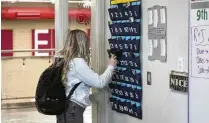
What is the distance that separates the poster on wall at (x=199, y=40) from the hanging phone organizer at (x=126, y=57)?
79 cm

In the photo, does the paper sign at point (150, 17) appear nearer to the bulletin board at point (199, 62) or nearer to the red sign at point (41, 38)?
the bulletin board at point (199, 62)

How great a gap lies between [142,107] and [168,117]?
16.3 inches

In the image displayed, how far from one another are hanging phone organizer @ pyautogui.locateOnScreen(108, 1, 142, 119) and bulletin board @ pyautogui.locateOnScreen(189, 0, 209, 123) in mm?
784

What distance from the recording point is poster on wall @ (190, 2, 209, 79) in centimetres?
284

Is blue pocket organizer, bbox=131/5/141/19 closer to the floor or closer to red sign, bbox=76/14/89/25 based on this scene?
red sign, bbox=76/14/89/25

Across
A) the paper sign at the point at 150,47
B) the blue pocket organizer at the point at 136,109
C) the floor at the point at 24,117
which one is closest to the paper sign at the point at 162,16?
the paper sign at the point at 150,47

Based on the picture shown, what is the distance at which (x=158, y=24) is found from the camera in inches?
134

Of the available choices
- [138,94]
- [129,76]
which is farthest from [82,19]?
[138,94]

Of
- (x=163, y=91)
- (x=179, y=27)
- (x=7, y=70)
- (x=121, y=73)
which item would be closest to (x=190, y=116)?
(x=163, y=91)

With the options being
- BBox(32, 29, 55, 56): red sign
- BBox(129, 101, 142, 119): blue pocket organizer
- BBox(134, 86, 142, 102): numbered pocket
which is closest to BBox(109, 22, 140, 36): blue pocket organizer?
BBox(134, 86, 142, 102): numbered pocket

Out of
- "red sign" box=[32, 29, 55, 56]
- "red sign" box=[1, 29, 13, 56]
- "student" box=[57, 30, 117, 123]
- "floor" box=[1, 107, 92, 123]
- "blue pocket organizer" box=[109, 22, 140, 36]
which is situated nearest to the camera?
"student" box=[57, 30, 117, 123]

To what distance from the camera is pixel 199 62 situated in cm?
291

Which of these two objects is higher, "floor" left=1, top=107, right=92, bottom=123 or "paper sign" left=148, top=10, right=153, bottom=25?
"paper sign" left=148, top=10, right=153, bottom=25

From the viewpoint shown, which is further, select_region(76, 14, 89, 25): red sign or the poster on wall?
select_region(76, 14, 89, 25): red sign
